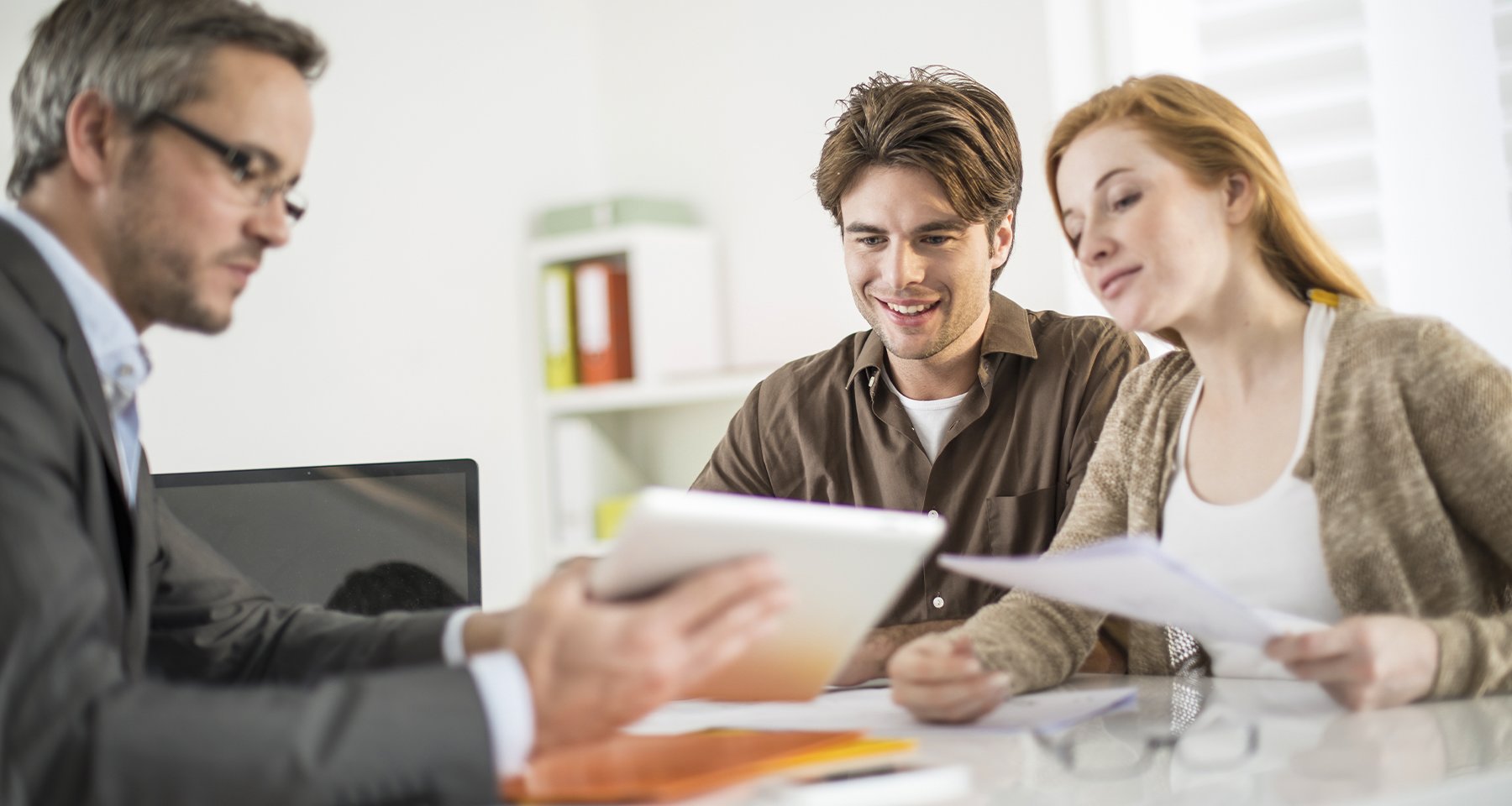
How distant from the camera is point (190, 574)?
4.57 feet

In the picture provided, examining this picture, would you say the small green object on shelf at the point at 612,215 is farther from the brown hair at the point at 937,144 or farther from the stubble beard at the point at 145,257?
the stubble beard at the point at 145,257

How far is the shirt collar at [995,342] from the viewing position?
2.20m

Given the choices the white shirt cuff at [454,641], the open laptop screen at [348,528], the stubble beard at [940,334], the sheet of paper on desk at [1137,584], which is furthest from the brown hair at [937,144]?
the white shirt cuff at [454,641]

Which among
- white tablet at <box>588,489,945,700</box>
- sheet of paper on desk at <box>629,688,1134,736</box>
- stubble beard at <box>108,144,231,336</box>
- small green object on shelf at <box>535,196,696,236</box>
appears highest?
small green object on shelf at <box>535,196,696,236</box>

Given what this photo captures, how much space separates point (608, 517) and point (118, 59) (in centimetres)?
262

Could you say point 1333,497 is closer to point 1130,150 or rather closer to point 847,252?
point 1130,150

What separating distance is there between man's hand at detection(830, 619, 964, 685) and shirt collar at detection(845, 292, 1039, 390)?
0.43 meters

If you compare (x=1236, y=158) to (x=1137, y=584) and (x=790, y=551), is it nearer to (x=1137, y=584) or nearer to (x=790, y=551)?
(x=1137, y=584)

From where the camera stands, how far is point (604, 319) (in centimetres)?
374

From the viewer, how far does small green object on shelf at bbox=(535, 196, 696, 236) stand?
12.1 feet

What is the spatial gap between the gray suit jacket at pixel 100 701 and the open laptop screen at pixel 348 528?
1.99 ft

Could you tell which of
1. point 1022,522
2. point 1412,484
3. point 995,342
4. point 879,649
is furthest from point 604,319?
point 1412,484

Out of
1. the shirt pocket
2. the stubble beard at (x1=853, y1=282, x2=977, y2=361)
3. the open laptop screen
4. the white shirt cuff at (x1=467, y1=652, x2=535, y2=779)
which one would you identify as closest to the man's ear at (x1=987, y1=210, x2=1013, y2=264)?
the stubble beard at (x1=853, y1=282, x2=977, y2=361)

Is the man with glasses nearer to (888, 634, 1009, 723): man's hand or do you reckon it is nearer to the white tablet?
the white tablet
